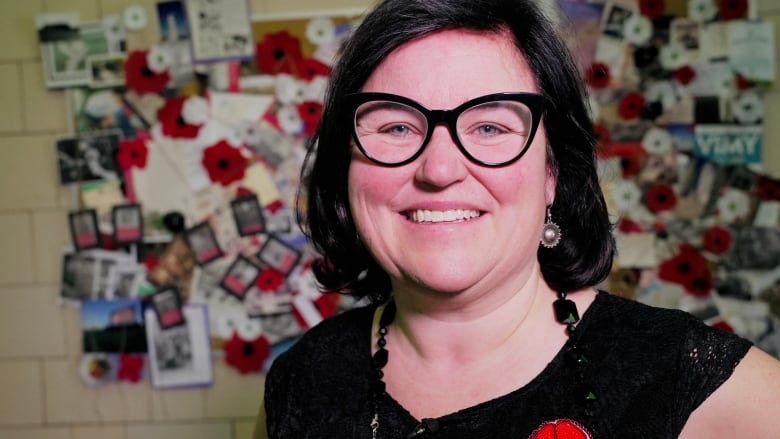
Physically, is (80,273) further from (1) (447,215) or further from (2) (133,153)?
(1) (447,215)

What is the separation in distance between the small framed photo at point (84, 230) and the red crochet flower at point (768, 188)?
2.18m

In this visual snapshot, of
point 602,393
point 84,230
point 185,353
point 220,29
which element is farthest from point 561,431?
point 84,230

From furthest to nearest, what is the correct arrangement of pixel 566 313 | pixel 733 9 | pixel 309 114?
1. pixel 309 114
2. pixel 733 9
3. pixel 566 313

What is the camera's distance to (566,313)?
0.95 m

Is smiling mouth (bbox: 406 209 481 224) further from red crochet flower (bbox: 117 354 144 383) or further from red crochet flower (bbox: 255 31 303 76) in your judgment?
red crochet flower (bbox: 117 354 144 383)

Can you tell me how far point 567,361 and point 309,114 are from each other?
1.57 meters

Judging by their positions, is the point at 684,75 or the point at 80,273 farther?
the point at 80,273

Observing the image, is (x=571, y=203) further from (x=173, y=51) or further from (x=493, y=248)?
(x=173, y=51)

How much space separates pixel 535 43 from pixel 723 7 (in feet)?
5.36

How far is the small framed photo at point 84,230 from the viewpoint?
240 centimetres

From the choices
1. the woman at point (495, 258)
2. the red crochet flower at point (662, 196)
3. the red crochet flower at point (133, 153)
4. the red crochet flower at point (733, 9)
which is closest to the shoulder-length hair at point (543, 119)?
the woman at point (495, 258)

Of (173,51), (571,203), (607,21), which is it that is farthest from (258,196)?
(571,203)

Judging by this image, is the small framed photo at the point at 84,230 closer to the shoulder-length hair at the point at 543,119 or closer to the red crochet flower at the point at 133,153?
the red crochet flower at the point at 133,153

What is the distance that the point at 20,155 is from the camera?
2430 millimetres
